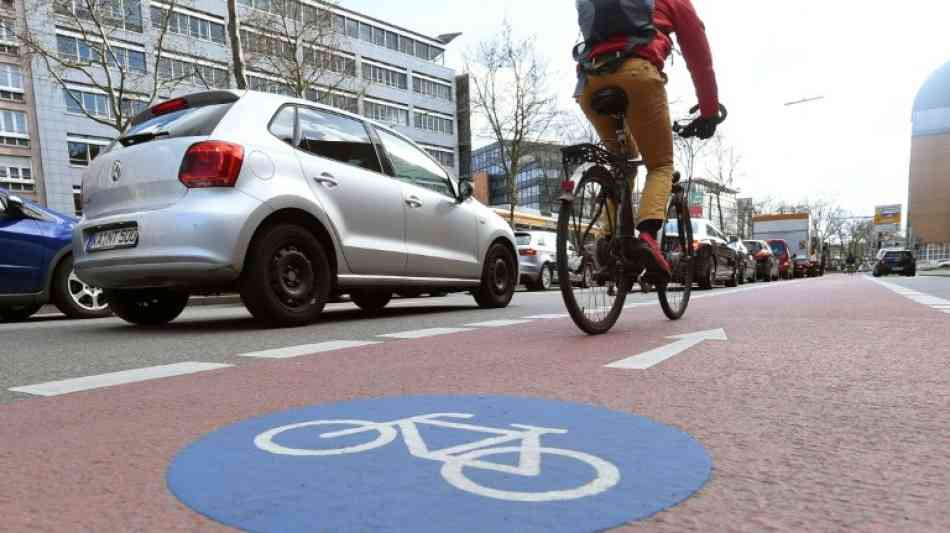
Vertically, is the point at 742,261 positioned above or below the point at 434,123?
below

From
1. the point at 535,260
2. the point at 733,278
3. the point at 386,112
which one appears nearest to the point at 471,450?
the point at 535,260

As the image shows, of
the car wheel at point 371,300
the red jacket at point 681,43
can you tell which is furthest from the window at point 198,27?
the red jacket at point 681,43

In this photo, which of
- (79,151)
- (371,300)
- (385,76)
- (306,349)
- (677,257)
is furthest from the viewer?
(385,76)

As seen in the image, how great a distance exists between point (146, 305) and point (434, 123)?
59.0 meters

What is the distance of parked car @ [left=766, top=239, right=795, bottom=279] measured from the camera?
1230 inches

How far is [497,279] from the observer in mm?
7207

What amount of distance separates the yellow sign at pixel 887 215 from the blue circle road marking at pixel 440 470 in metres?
131

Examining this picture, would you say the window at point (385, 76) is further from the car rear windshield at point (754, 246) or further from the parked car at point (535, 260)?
the parked car at point (535, 260)

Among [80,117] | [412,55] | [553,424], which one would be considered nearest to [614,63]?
[553,424]

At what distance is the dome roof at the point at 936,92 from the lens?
94375 mm

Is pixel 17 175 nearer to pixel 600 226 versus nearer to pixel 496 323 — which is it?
pixel 496 323

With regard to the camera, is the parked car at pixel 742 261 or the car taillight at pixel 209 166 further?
the parked car at pixel 742 261

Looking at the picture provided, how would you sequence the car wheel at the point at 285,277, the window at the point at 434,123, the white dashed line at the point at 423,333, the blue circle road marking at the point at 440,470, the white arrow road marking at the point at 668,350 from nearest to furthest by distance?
the blue circle road marking at the point at 440,470
the white arrow road marking at the point at 668,350
the white dashed line at the point at 423,333
the car wheel at the point at 285,277
the window at the point at 434,123

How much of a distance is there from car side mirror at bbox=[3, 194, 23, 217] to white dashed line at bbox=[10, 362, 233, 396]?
195 inches
